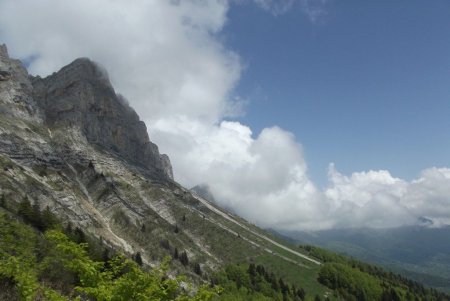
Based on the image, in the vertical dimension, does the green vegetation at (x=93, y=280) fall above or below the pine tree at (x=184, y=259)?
above

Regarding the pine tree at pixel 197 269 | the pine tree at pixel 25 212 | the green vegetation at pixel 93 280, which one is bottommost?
the pine tree at pixel 197 269

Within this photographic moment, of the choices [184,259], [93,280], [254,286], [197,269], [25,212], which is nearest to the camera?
[93,280]

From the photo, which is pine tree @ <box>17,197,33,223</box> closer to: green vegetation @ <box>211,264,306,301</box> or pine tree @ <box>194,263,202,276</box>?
green vegetation @ <box>211,264,306,301</box>

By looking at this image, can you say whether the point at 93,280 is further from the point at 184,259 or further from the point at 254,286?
the point at 254,286

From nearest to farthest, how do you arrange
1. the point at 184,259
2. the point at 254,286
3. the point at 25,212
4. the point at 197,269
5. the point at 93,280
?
the point at 93,280 < the point at 25,212 < the point at 254,286 < the point at 197,269 < the point at 184,259

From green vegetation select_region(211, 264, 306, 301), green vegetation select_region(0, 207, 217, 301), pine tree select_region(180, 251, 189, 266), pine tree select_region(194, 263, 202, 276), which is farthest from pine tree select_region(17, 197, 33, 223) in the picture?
pine tree select_region(194, 263, 202, 276)

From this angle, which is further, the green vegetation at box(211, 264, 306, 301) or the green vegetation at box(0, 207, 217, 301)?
the green vegetation at box(211, 264, 306, 301)

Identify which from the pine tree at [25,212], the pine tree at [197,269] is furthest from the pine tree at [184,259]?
the pine tree at [25,212]

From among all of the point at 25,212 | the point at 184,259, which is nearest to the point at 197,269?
the point at 184,259

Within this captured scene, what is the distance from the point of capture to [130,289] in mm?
22969

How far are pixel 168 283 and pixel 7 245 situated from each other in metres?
18.7

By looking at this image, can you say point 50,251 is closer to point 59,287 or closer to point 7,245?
point 59,287

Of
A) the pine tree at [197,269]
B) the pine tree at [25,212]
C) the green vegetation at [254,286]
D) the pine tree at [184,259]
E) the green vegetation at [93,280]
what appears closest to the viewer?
the green vegetation at [93,280]

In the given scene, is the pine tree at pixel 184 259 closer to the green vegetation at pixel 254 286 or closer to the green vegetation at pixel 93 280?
the green vegetation at pixel 254 286
